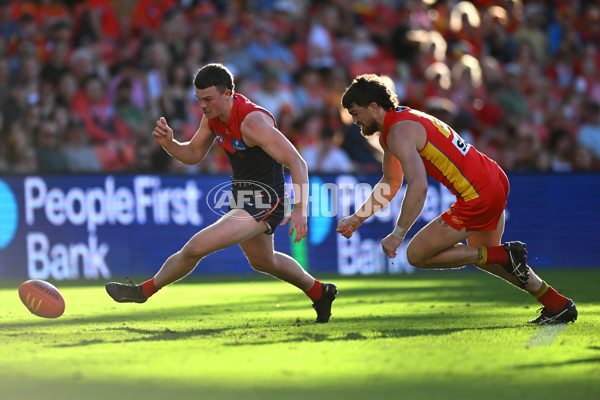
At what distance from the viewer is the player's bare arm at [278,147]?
7609 mm

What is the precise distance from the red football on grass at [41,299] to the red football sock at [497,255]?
12.2ft

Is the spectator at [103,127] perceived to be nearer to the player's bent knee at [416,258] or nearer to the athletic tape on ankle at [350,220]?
the athletic tape on ankle at [350,220]

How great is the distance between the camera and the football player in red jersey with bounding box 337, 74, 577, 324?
7.63 m

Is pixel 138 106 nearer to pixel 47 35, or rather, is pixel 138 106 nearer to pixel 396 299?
pixel 47 35

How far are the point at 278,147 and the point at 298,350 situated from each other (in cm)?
192

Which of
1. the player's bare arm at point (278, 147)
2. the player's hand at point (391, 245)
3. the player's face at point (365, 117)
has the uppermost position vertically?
the player's face at point (365, 117)

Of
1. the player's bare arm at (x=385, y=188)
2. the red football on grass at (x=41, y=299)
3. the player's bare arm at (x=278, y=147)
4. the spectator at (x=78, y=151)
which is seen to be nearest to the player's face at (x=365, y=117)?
the player's bare arm at (x=385, y=188)

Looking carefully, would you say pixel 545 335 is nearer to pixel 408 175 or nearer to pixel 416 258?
pixel 416 258

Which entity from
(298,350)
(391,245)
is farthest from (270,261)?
(298,350)

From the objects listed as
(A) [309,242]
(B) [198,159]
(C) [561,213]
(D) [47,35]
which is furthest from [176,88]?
(B) [198,159]

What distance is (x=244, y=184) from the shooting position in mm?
8102

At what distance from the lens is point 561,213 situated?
15625 millimetres

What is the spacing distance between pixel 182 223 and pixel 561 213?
6.19 metres

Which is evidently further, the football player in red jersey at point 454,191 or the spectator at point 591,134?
the spectator at point 591,134
